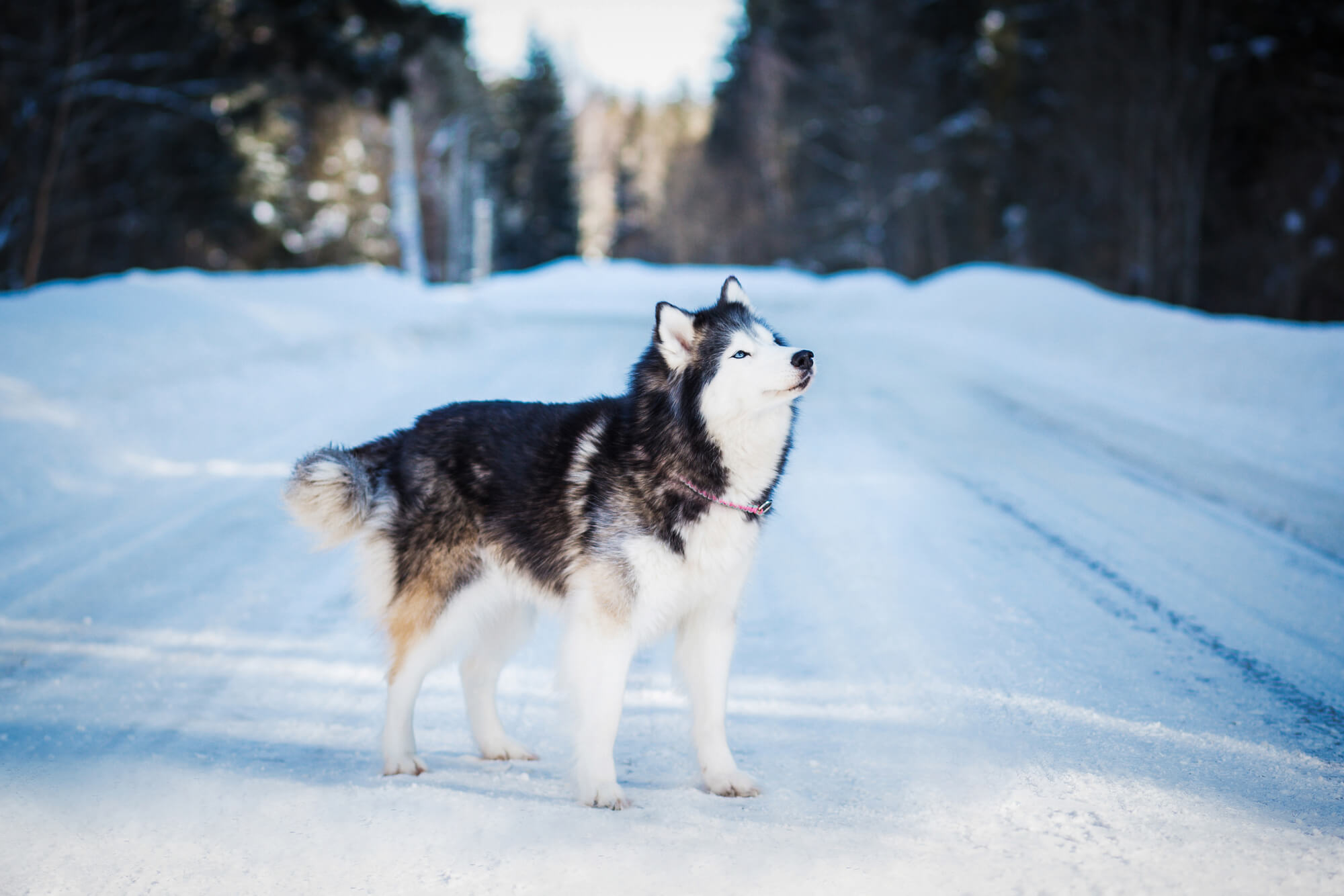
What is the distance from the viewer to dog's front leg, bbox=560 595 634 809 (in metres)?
2.97

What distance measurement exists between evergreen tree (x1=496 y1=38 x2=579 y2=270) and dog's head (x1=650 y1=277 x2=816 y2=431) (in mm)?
48167

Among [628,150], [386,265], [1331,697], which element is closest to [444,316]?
[1331,697]

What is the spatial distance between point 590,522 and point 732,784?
1.02 m

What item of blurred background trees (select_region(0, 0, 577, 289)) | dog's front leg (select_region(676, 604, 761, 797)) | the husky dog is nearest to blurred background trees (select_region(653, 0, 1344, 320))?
blurred background trees (select_region(0, 0, 577, 289))

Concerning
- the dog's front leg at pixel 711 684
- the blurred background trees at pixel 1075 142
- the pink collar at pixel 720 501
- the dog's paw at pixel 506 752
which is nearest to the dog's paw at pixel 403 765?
the dog's paw at pixel 506 752

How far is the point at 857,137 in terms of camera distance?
34156mm

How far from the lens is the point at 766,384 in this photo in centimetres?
294

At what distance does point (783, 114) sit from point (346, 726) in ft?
129

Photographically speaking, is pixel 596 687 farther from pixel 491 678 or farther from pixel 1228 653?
pixel 1228 653

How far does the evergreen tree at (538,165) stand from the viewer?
1912 inches

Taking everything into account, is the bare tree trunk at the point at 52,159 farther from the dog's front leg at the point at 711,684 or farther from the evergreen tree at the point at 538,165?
the evergreen tree at the point at 538,165

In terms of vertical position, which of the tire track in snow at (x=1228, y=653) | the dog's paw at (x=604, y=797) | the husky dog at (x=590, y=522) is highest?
the husky dog at (x=590, y=522)

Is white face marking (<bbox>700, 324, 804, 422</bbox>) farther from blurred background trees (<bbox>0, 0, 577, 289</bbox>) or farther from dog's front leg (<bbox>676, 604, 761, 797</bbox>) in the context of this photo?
blurred background trees (<bbox>0, 0, 577, 289</bbox>)

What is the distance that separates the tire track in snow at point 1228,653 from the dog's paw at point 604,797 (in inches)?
91.3
